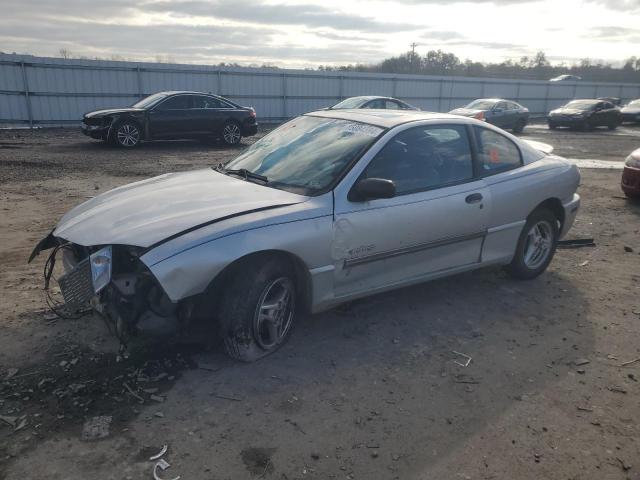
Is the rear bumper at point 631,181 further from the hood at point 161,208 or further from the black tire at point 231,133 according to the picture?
the black tire at point 231,133

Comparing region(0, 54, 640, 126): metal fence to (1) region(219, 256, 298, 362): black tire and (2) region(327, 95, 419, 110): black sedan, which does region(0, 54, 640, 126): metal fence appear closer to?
(2) region(327, 95, 419, 110): black sedan

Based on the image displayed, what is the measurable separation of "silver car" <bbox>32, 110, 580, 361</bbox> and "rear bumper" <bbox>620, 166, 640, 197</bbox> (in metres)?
4.61

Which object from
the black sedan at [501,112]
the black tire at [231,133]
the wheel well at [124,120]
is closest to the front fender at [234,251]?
the wheel well at [124,120]

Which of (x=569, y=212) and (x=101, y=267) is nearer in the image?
(x=101, y=267)

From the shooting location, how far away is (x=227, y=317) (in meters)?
3.35

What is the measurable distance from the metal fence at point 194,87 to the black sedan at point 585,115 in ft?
21.0

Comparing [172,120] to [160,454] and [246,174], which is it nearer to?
[246,174]

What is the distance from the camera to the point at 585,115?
2480cm

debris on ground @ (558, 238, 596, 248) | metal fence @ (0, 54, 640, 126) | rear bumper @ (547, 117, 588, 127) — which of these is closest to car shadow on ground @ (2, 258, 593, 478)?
debris on ground @ (558, 238, 596, 248)

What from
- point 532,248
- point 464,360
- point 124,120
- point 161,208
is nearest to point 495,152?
point 532,248

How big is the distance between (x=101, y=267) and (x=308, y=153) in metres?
1.79

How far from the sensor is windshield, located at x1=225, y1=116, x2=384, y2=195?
3.91 meters

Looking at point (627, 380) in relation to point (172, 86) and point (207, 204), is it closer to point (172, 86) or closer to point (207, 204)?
point (207, 204)

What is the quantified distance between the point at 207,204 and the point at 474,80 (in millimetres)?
30738
